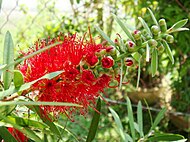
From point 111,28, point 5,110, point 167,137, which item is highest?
point 111,28

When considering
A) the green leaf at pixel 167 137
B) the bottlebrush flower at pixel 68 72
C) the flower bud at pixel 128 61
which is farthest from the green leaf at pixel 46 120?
the green leaf at pixel 167 137

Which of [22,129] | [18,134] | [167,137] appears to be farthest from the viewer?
[167,137]

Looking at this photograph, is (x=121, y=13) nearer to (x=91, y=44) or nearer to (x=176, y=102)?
(x=176, y=102)

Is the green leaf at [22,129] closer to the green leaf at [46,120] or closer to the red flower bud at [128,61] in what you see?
the green leaf at [46,120]

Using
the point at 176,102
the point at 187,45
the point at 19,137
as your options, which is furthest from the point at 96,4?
the point at 19,137

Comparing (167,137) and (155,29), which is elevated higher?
(155,29)

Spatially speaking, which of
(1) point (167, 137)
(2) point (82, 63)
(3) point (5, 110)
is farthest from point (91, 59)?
(1) point (167, 137)

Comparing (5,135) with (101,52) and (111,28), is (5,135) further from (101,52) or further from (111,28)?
(111,28)

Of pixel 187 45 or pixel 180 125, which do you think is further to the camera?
pixel 180 125
